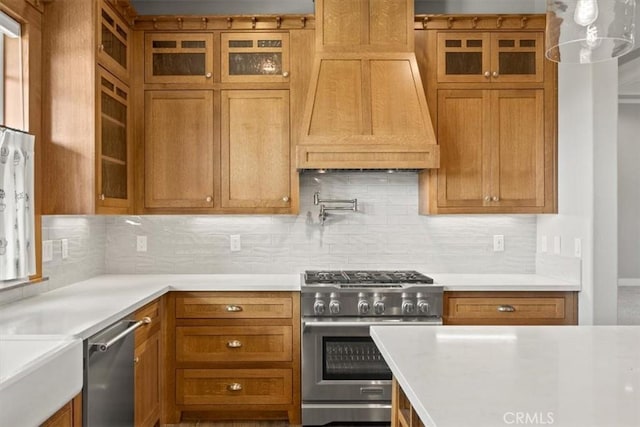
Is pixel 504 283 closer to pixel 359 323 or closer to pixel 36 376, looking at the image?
pixel 359 323

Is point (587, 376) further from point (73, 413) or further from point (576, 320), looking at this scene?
point (576, 320)

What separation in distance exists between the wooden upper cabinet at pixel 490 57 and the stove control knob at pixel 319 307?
169 centimetres

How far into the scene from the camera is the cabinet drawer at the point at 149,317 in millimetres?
2661

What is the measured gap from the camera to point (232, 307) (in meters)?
3.18

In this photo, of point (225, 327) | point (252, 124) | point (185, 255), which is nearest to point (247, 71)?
point (252, 124)

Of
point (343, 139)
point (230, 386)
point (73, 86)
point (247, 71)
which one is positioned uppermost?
point (247, 71)

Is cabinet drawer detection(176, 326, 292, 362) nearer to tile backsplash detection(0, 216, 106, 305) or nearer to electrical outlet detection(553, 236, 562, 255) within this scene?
tile backsplash detection(0, 216, 106, 305)

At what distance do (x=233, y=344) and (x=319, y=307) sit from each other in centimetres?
58

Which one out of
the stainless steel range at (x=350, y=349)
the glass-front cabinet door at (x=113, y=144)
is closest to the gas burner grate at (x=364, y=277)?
the stainless steel range at (x=350, y=349)

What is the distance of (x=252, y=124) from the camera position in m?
3.46

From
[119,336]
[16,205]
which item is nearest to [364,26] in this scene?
[16,205]

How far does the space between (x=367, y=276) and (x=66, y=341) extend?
2003 mm

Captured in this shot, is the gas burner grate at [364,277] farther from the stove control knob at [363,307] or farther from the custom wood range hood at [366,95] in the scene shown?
the custom wood range hood at [366,95]

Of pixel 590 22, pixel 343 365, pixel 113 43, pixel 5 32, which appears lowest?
pixel 343 365
